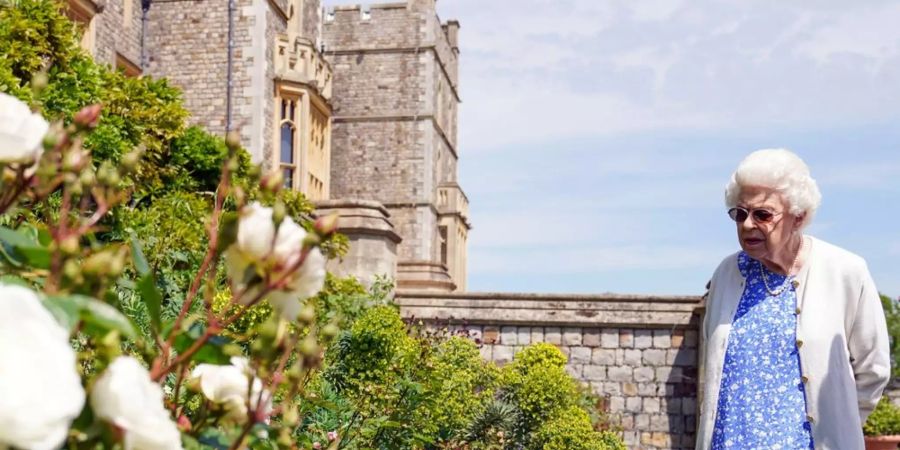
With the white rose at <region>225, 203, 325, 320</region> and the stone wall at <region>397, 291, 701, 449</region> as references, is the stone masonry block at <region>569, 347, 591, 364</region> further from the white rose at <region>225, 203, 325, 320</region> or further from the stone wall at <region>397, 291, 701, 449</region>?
the white rose at <region>225, 203, 325, 320</region>

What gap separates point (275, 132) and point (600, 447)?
9544 millimetres

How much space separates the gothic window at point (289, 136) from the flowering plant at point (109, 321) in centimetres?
1586

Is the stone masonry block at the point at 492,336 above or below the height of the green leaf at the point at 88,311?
above

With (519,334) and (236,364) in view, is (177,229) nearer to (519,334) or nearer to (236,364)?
(519,334)

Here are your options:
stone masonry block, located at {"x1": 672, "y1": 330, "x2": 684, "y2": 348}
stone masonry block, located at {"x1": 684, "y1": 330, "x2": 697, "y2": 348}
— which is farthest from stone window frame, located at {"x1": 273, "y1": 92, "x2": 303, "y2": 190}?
stone masonry block, located at {"x1": 684, "y1": 330, "x2": 697, "y2": 348}

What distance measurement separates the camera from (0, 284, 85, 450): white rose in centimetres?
80

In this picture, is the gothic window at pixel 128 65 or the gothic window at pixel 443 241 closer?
the gothic window at pixel 128 65

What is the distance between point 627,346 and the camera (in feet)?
40.7

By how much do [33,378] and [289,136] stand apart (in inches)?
659

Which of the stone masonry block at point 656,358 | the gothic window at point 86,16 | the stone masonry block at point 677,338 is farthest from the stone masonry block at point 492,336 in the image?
the gothic window at point 86,16

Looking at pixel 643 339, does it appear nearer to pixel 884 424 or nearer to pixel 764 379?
pixel 884 424

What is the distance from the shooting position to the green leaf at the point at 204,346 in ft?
4.21

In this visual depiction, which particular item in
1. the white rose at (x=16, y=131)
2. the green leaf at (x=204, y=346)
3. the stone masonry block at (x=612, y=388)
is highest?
the white rose at (x=16, y=131)

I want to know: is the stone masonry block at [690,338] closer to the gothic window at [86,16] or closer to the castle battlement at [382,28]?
the gothic window at [86,16]
